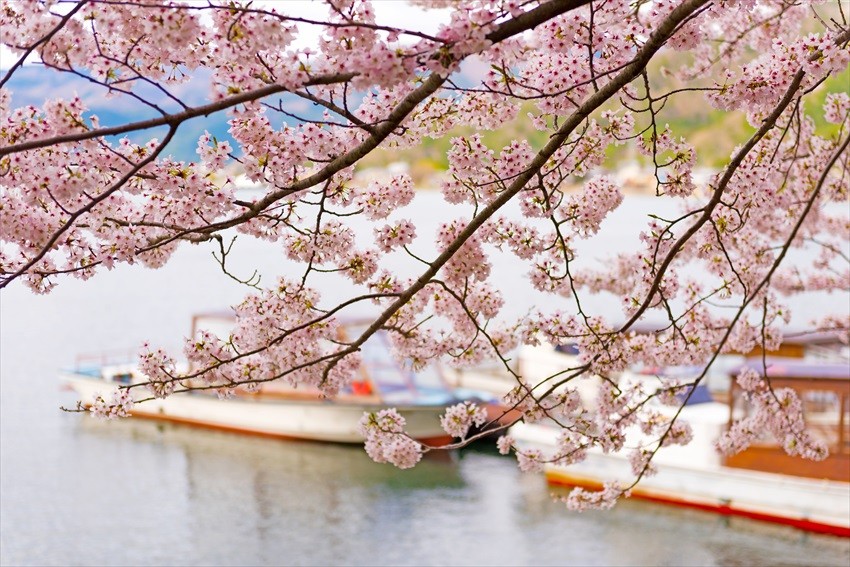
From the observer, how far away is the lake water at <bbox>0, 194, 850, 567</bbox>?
11570mm

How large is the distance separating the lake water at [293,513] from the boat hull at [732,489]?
0.47 ft

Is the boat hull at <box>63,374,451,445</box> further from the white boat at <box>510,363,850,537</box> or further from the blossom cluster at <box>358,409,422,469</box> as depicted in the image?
the blossom cluster at <box>358,409,422,469</box>

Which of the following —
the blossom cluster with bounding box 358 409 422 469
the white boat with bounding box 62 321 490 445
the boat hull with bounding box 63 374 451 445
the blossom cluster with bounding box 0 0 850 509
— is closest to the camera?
the blossom cluster with bounding box 0 0 850 509

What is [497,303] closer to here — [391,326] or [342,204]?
[391,326]

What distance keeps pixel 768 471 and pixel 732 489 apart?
0.45m

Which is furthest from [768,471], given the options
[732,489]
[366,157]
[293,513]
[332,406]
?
[366,157]

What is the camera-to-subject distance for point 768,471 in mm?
12203

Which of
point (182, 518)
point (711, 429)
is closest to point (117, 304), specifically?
point (182, 518)

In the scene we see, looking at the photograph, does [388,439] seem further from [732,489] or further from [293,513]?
[293,513]

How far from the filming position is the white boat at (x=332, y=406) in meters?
15.1

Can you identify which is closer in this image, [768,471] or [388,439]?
[388,439]

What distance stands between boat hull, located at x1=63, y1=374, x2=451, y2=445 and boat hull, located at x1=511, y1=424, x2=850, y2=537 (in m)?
1.54

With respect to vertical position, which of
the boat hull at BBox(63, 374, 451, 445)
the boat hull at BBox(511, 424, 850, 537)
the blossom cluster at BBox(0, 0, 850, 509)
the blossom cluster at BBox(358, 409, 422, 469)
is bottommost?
the boat hull at BBox(511, 424, 850, 537)

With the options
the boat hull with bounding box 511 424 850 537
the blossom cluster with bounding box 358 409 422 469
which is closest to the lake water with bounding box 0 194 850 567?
the boat hull with bounding box 511 424 850 537
